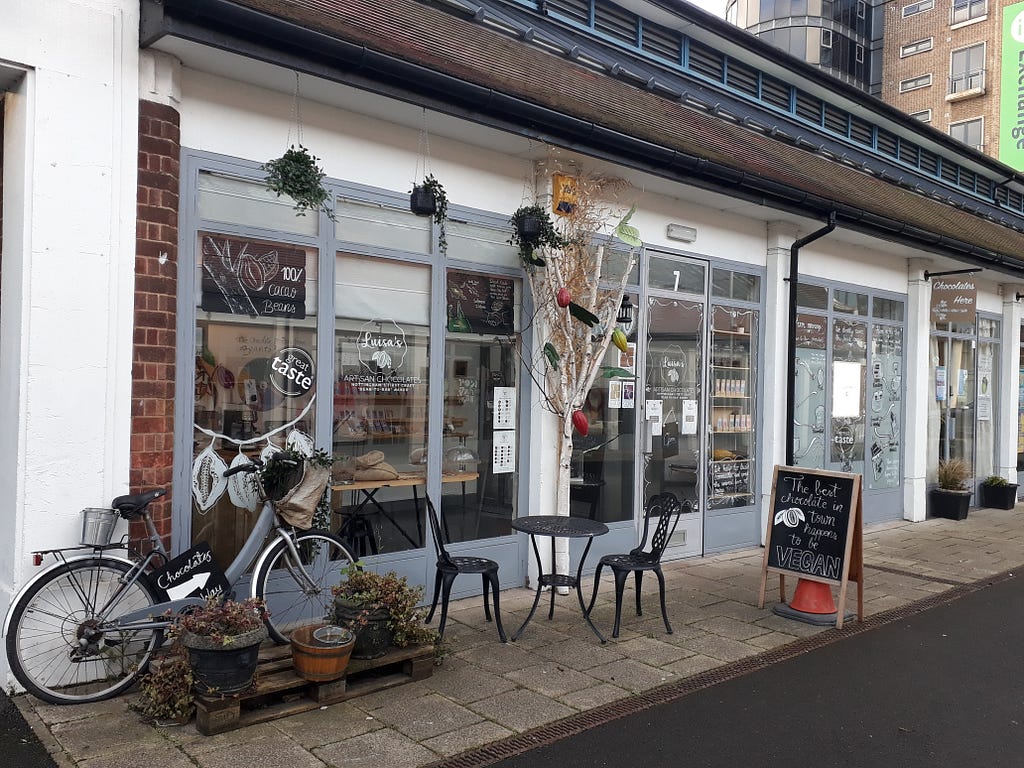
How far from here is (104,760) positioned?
139 inches

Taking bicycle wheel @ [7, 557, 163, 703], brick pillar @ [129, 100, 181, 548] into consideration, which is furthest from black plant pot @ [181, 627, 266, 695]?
brick pillar @ [129, 100, 181, 548]

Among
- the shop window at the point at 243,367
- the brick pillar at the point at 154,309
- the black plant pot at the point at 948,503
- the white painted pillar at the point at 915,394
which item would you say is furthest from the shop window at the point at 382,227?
the black plant pot at the point at 948,503

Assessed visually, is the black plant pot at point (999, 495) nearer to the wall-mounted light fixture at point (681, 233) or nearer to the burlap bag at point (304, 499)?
the wall-mounted light fixture at point (681, 233)

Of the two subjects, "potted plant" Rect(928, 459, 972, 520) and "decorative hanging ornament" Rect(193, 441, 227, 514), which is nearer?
"decorative hanging ornament" Rect(193, 441, 227, 514)

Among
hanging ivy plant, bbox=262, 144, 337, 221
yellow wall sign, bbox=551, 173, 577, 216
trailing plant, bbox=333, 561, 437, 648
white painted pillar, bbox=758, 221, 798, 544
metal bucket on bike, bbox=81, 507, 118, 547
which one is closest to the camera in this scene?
metal bucket on bike, bbox=81, 507, 118, 547

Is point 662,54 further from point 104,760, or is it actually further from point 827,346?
point 104,760

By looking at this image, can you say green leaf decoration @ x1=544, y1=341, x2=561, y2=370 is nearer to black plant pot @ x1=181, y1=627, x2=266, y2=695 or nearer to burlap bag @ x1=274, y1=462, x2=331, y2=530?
burlap bag @ x1=274, y1=462, x2=331, y2=530

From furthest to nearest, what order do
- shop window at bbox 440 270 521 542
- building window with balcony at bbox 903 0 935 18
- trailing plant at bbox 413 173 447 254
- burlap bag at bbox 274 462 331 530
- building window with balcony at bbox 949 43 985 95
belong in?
building window with balcony at bbox 903 0 935 18, building window with balcony at bbox 949 43 985 95, shop window at bbox 440 270 521 542, trailing plant at bbox 413 173 447 254, burlap bag at bbox 274 462 331 530

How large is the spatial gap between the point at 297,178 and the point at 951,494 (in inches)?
381

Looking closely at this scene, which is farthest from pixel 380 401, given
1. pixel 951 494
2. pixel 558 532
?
pixel 951 494

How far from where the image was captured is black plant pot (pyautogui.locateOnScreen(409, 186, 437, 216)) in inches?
212

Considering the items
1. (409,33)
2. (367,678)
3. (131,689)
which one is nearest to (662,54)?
(409,33)

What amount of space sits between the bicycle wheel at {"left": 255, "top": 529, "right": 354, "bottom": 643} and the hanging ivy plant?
1970mm

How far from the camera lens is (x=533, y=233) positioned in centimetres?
614
